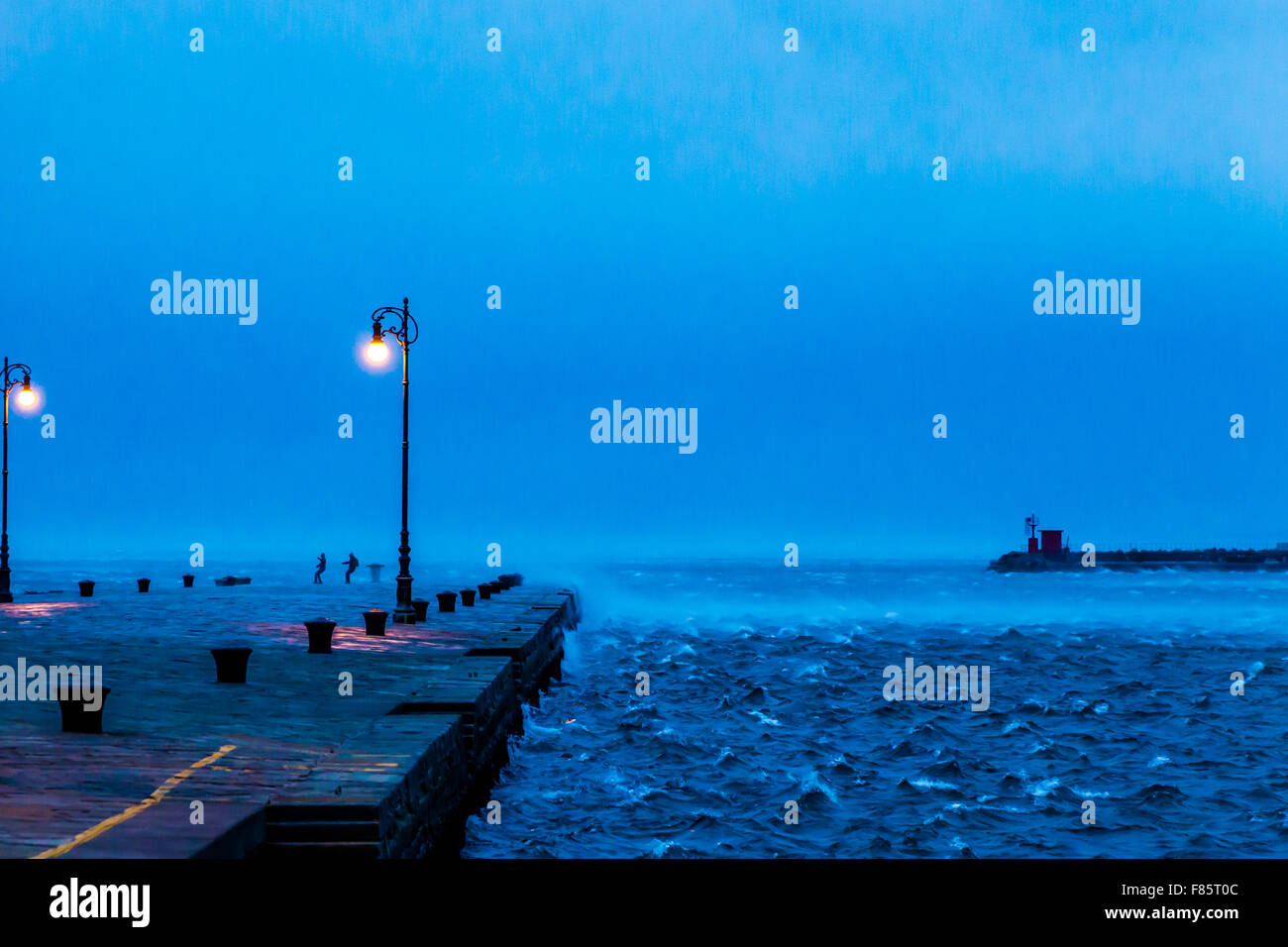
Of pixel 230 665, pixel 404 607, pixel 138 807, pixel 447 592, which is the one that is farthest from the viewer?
pixel 447 592

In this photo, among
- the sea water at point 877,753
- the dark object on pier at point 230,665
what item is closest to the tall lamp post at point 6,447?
the sea water at point 877,753

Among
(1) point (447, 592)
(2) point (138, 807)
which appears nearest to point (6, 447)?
(1) point (447, 592)

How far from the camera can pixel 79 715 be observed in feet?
36.9

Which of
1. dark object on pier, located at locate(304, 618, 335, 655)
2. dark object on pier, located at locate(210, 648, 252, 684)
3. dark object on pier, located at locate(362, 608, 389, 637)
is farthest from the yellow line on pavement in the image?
dark object on pier, located at locate(362, 608, 389, 637)

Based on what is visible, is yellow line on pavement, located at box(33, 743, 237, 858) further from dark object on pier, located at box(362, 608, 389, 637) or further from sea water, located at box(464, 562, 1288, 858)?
dark object on pier, located at box(362, 608, 389, 637)

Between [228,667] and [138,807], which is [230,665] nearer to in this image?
[228,667]

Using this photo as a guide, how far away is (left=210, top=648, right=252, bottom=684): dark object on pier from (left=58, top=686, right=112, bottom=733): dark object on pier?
14.0 feet

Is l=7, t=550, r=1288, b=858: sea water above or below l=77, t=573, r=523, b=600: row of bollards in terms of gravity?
below

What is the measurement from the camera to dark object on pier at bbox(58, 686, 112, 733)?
11203 mm

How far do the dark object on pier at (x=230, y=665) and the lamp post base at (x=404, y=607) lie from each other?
11.4 meters

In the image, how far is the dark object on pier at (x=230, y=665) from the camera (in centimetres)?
1560

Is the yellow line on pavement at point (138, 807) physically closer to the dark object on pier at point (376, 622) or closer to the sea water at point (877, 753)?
the sea water at point (877, 753)

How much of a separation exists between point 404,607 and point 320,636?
767 cm
